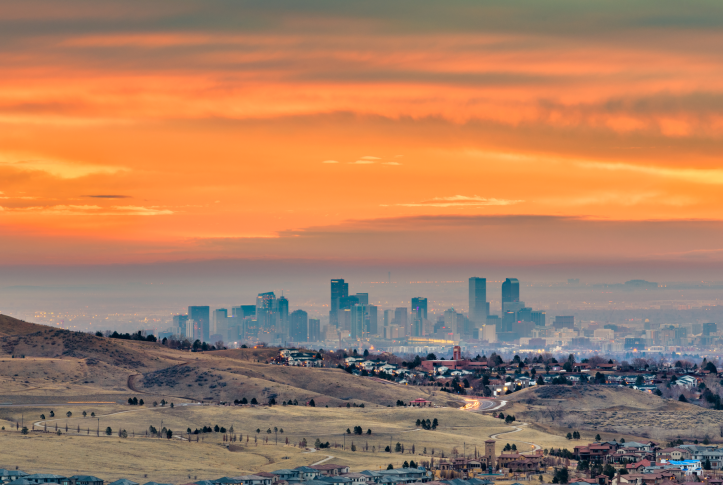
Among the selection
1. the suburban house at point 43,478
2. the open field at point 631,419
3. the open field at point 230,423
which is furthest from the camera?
the open field at point 631,419

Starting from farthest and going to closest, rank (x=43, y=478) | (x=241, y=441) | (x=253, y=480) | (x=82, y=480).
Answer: (x=241, y=441) → (x=253, y=480) → (x=82, y=480) → (x=43, y=478)

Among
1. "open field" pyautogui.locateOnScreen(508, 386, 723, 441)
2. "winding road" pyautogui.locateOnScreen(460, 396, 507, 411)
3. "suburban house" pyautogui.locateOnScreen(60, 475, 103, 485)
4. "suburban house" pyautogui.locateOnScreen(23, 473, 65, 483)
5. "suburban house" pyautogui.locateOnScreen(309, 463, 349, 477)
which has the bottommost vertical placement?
"open field" pyautogui.locateOnScreen(508, 386, 723, 441)

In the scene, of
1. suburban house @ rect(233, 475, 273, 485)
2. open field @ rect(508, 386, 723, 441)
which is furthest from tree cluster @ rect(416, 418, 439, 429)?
suburban house @ rect(233, 475, 273, 485)

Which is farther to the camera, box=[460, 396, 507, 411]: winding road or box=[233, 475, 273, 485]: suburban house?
box=[460, 396, 507, 411]: winding road

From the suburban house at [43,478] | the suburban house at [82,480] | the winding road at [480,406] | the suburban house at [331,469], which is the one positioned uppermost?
the suburban house at [43,478]

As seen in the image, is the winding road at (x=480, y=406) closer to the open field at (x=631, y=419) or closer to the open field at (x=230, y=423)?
the open field at (x=631, y=419)

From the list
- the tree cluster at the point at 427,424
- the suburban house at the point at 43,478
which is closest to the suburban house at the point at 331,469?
the suburban house at the point at 43,478

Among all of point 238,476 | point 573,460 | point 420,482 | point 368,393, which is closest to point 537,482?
point 420,482

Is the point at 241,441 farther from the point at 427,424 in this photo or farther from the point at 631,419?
the point at 631,419

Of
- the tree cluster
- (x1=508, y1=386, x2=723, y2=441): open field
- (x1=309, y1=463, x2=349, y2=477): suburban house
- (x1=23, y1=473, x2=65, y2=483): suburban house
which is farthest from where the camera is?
(x1=508, y1=386, x2=723, y2=441): open field

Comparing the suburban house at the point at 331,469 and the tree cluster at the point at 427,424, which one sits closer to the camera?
the suburban house at the point at 331,469

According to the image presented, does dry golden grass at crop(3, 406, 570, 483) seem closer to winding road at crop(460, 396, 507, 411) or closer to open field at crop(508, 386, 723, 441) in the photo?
winding road at crop(460, 396, 507, 411)

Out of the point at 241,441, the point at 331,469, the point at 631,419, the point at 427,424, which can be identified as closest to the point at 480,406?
the point at 631,419
